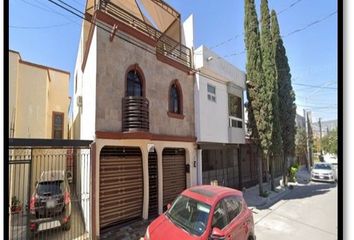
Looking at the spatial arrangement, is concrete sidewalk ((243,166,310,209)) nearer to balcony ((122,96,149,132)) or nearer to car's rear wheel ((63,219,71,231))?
balcony ((122,96,149,132))

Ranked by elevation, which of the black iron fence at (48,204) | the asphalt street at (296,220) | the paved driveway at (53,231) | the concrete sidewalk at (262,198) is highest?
the black iron fence at (48,204)

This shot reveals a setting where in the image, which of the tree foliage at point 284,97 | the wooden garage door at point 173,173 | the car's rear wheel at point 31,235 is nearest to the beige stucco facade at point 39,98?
the car's rear wheel at point 31,235

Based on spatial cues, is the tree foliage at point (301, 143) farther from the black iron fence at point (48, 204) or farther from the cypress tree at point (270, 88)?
the black iron fence at point (48, 204)

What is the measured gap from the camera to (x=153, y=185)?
7.46 m

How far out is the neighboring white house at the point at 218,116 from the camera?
9.06 meters

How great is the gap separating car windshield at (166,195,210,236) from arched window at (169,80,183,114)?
14.2 feet

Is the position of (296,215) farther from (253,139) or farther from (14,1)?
(14,1)

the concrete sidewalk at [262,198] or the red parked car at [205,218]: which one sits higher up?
the red parked car at [205,218]

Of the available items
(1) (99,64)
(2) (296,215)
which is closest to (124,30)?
(1) (99,64)

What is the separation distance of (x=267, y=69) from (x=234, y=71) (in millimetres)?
1785

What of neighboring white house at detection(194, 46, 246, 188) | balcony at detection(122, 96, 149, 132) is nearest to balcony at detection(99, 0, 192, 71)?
neighboring white house at detection(194, 46, 246, 188)

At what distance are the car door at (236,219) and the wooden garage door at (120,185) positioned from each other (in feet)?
10.9

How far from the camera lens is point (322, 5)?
400cm

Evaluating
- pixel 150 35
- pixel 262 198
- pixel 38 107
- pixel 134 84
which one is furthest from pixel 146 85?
pixel 262 198
